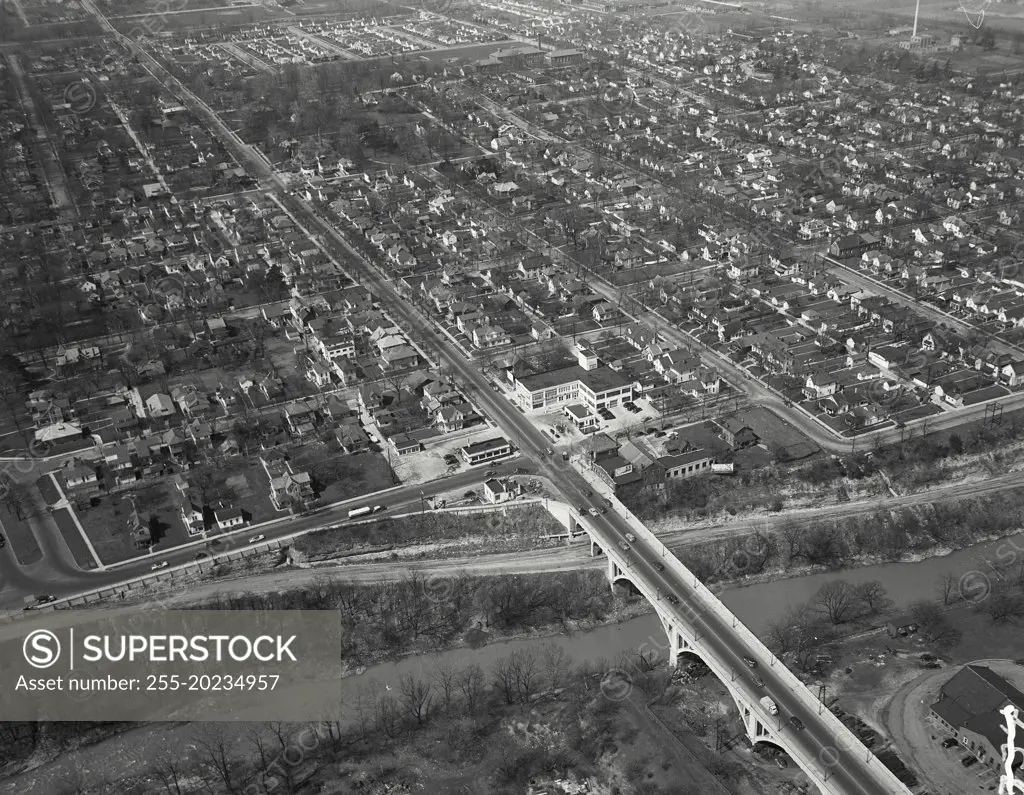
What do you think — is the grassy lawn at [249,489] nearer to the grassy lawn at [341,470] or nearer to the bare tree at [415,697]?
the grassy lawn at [341,470]

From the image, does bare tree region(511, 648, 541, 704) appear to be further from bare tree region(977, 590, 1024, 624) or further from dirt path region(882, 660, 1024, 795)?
bare tree region(977, 590, 1024, 624)

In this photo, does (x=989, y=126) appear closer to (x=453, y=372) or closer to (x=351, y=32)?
(x=453, y=372)

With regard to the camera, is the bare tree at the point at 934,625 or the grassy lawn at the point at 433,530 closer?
the bare tree at the point at 934,625

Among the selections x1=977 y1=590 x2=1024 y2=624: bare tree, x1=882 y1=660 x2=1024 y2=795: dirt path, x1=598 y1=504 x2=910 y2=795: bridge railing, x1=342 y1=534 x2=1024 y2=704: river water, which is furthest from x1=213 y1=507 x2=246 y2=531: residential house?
x1=977 y1=590 x2=1024 y2=624: bare tree

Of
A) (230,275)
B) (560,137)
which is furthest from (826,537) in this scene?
(560,137)

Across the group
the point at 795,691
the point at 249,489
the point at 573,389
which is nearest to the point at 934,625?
the point at 795,691

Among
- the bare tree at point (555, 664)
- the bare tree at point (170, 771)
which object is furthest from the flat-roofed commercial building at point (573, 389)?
the bare tree at point (170, 771)
